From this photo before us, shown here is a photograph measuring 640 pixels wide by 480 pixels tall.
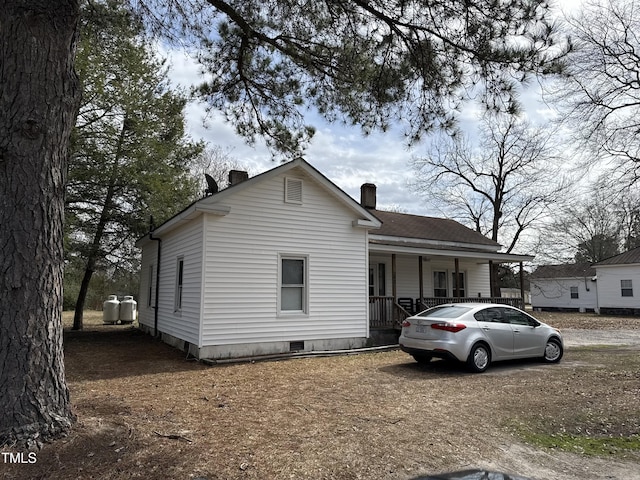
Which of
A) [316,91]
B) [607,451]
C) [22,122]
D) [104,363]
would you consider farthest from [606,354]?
[22,122]

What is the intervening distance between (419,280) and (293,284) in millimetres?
6767

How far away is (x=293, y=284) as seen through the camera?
37.0 feet

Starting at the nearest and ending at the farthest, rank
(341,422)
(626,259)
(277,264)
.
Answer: (341,422), (277,264), (626,259)

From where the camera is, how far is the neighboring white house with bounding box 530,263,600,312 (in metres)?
34.1

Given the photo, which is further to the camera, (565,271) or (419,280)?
(565,271)

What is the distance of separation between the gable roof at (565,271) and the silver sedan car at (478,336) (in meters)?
28.4

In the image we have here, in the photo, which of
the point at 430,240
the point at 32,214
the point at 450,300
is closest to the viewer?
the point at 32,214

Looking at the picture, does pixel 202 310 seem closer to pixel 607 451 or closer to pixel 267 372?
pixel 267 372

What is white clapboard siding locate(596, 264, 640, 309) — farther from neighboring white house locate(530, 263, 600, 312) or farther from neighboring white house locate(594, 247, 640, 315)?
neighboring white house locate(530, 263, 600, 312)

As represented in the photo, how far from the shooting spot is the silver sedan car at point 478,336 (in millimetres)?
8633

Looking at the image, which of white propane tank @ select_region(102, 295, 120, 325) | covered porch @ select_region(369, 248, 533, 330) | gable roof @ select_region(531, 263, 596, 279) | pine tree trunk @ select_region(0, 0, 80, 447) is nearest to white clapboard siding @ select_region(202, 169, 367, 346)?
covered porch @ select_region(369, 248, 533, 330)

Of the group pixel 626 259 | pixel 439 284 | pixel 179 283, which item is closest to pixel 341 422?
pixel 179 283

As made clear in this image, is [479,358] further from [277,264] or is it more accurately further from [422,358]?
[277,264]

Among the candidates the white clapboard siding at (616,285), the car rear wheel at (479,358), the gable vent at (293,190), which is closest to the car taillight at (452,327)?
the car rear wheel at (479,358)
